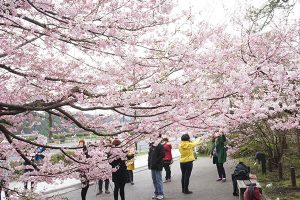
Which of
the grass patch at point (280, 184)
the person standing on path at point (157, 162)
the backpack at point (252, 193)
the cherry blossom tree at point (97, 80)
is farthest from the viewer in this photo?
the person standing on path at point (157, 162)

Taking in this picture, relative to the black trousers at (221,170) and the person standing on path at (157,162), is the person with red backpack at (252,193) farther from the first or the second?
the black trousers at (221,170)

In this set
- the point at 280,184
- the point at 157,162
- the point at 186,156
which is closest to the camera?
the point at 157,162

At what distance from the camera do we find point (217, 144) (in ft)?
36.9

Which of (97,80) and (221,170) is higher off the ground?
(97,80)

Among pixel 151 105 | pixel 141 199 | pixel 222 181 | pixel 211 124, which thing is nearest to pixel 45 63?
pixel 151 105

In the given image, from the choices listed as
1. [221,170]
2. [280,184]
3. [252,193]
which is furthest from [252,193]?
[221,170]

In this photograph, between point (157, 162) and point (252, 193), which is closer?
point (252, 193)

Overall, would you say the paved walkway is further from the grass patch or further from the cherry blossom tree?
the cherry blossom tree

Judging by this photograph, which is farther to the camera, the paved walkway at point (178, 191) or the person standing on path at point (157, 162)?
the paved walkway at point (178, 191)

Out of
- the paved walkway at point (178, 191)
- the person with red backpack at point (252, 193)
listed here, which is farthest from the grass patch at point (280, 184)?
the person with red backpack at point (252, 193)

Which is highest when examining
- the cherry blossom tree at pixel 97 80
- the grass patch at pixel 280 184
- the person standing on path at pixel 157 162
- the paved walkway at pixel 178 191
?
the cherry blossom tree at pixel 97 80

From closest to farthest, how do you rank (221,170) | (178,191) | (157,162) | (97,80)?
1. (97,80)
2. (157,162)
3. (178,191)
4. (221,170)

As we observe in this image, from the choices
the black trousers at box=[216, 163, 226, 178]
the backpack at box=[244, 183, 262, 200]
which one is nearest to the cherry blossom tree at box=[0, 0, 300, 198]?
the backpack at box=[244, 183, 262, 200]

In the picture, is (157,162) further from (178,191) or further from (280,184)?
(280,184)
